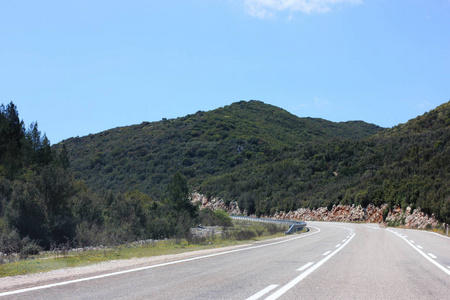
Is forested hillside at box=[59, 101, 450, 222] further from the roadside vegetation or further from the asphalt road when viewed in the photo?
the asphalt road

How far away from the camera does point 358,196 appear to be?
5319 cm

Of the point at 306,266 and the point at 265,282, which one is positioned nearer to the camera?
the point at 265,282

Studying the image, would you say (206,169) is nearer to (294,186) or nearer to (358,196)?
(294,186)

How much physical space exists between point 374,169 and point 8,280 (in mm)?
63873

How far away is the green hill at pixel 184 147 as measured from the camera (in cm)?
9362

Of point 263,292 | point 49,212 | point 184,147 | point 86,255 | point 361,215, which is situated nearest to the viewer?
point 263,292

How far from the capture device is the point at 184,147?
10794 centimetres

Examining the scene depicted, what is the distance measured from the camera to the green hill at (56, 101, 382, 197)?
9362cm

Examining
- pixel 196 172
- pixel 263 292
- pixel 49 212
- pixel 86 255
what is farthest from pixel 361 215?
pixel 196 172

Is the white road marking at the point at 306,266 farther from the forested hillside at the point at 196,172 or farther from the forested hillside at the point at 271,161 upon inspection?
the forested hillside at the point at 271,161

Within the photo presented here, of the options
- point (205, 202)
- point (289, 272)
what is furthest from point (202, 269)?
point (205, 202)

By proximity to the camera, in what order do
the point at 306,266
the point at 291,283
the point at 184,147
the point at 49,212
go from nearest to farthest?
the point at 291,283, the point at 306,266, the point at 49,212, the point at 184,147

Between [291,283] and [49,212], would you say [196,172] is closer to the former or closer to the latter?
[49,212]

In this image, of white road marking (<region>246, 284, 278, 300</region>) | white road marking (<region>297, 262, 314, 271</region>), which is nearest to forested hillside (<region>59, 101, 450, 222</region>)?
white road marking (<region>297, 262, 314, 271</region>)
